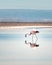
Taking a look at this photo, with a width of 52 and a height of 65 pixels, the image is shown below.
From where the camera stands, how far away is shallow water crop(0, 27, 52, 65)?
1479 millimetres

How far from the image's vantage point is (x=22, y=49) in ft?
5.12

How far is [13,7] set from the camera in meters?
1.64

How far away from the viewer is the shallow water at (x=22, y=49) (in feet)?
4.85

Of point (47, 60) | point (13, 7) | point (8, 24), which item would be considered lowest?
point (47, 60)

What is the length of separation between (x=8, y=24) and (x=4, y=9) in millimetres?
150

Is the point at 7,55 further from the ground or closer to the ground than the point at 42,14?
closer to the ground

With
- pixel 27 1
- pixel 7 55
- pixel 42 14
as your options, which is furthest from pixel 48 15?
pixel 7 55

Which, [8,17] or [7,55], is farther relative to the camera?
[8,17]

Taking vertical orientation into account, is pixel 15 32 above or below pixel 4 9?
below

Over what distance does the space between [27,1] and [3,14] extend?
235 millimetres

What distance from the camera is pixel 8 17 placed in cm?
167

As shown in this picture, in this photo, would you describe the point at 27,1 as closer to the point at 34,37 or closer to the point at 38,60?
the point at 34,37

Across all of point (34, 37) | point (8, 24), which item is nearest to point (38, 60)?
point (34, 37)

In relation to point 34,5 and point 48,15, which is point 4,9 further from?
point 48,15
